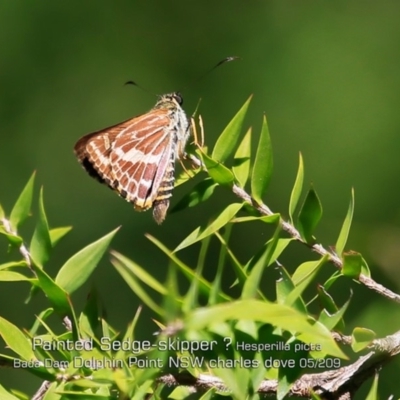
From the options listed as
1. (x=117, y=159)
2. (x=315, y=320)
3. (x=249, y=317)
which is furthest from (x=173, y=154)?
(x=249, y=317)

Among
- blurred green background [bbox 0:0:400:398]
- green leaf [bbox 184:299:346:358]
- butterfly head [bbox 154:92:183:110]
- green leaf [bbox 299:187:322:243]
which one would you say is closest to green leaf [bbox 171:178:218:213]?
green leaf [bbox 299:187:322:243]

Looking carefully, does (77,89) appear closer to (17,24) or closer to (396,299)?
(17,24)

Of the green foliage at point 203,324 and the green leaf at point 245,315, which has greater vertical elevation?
the green leaf at point 245,315

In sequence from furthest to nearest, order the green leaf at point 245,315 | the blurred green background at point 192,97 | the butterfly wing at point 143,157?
the blurred green background at point 192,97, the butterfly wing at point 143,157, the green leaf at point 245,315

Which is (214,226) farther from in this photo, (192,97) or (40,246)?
(192,97)

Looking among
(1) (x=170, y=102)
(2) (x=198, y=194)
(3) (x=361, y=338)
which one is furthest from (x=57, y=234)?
(1) (x=170, y=102)

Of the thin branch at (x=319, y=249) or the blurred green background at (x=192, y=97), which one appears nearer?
the thin branch at (x=319, y=249)

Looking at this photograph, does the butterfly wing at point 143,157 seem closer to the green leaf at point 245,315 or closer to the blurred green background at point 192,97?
the green leaf at point 245,315

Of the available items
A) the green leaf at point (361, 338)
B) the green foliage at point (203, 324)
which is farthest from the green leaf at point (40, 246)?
the green leaf at point (361, 338)
